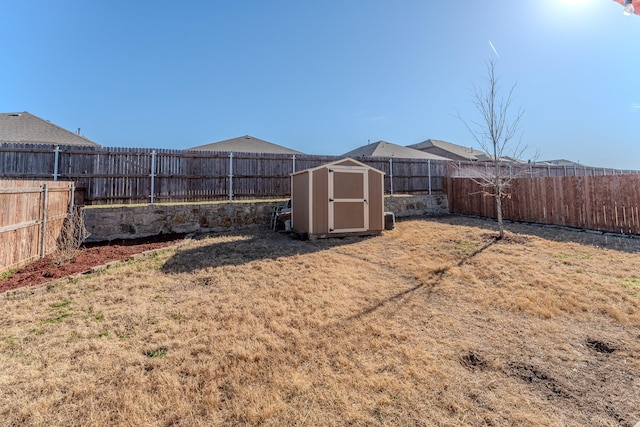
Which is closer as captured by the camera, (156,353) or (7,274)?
(156,353)

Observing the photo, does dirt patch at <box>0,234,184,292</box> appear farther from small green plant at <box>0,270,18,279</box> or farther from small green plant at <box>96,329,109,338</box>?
small green plant at <box>96,329,109,338</box>

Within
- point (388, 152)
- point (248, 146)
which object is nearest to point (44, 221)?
point (248, 146)

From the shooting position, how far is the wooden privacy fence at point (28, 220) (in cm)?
435

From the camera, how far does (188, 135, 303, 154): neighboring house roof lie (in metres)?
13.5

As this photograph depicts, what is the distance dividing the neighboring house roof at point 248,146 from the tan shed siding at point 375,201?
24.0ft

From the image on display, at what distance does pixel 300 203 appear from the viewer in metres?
7.98

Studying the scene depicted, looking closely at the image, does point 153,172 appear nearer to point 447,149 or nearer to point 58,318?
point 58,318

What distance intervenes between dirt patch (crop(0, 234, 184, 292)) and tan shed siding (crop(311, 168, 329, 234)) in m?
3.71

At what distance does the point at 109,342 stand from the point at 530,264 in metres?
6.39

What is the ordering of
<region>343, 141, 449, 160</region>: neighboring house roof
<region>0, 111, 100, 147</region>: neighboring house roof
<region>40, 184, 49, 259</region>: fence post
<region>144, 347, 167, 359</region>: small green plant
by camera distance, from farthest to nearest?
<region>343, 141, 449, 160</region>: neighboring house roof < <region>0, 111, 100, 147</region>: neighboring house roof < <region>40, 184, 49, 259</region>: fence post < <region>144, 347, 167, 359</region>: small green plant

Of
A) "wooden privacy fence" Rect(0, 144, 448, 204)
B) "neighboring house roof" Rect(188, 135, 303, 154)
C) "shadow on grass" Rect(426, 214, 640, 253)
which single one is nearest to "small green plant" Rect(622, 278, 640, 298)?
"shadow on grass" Rect(426, 214, 640, 253)

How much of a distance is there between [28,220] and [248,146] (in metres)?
10.2

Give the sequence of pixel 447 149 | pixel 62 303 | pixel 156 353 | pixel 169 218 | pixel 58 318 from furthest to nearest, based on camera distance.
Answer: pixel 447 149 < pixel 169 218 < pixel 62 303 < pixel 58 318 < pixel 156 353

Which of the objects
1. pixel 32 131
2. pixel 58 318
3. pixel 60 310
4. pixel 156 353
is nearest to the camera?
pixel 156 353
